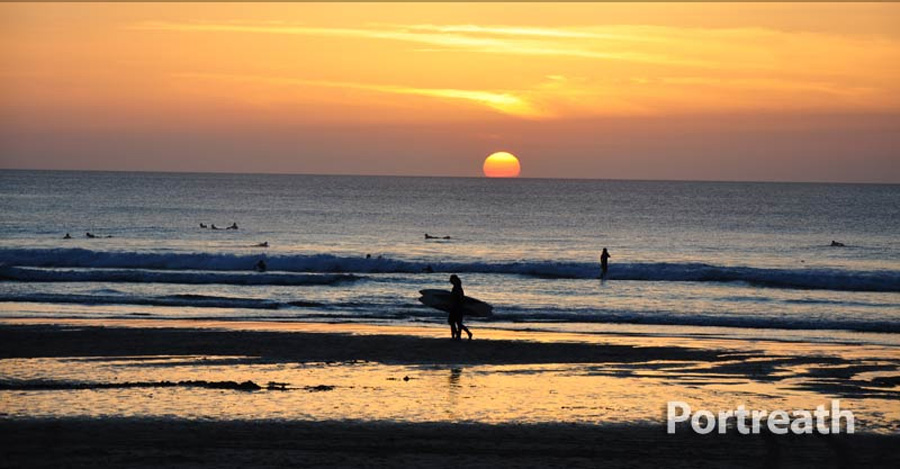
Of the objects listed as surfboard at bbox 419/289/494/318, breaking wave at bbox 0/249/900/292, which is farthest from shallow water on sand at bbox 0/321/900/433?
breaking wave at bbox 0/249/900/292


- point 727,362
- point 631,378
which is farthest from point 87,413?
point 727,362

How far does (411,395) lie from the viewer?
16875 millimetres

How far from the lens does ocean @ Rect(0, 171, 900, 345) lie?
1296 inches

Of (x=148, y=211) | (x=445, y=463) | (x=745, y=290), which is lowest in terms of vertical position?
(x=445, y=463)

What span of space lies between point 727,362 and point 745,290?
2464 centimetres

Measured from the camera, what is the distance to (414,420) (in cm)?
1484

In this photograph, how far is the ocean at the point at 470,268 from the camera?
32906 mm

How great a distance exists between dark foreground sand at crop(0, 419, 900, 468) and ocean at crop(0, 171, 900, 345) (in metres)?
15.1

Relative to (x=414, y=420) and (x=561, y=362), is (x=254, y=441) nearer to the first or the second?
(x=414, y=420)

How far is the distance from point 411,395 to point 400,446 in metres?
3.63

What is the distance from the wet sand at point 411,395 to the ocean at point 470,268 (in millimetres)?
6494

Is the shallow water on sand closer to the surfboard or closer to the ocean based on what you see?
the surfboard

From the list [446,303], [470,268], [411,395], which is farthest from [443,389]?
[470,268]

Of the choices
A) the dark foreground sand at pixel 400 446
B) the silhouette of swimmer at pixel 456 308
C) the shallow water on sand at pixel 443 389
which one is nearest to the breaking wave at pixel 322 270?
the silhouette of swimmer at pixel 456 308
